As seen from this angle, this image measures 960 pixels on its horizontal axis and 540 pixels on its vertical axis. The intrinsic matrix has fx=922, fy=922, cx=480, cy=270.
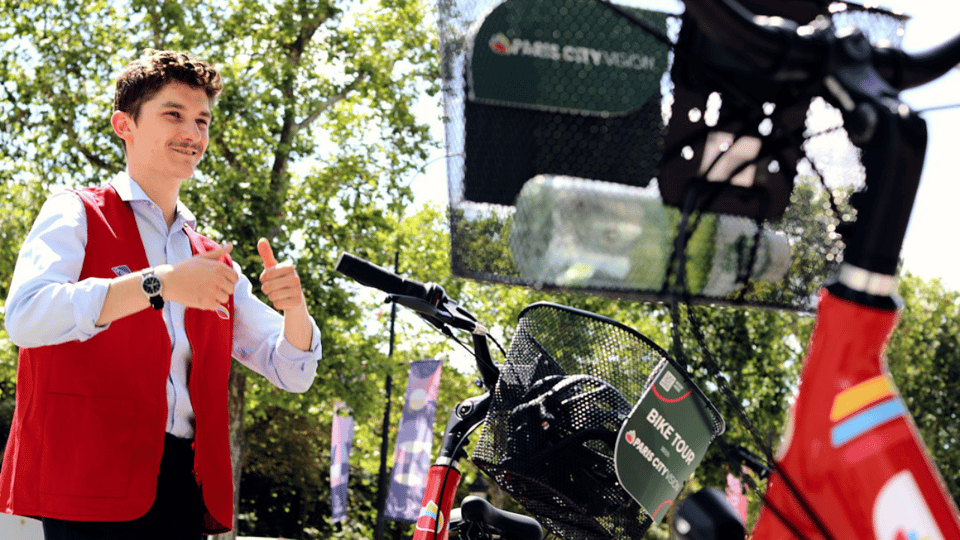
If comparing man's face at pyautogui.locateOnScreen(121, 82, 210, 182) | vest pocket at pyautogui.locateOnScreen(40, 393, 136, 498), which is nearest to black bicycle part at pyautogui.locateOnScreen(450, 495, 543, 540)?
vest pocket at pyautogui.locateOnScreen(40, 393, 136, 498)

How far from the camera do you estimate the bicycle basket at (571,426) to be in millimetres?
2418

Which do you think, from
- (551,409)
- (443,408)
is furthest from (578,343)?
(443,408)

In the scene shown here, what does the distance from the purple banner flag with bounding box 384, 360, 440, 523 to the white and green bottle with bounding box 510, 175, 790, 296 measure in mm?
11519

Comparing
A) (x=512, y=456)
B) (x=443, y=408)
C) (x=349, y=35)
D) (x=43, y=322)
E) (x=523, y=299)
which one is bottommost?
(x=443, y=408)

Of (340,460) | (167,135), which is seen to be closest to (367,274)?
(167,135)

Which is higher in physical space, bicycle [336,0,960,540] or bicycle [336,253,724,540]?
bicycle [336,0,960,540]

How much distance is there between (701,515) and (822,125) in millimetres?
761

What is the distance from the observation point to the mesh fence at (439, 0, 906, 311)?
1637 mm

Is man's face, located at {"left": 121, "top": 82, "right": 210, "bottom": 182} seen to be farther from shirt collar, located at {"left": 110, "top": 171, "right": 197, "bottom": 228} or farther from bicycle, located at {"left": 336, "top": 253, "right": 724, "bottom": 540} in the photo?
bicycle, located at {"left": 336, "top": 253, "right": 724, "bottom": 540}

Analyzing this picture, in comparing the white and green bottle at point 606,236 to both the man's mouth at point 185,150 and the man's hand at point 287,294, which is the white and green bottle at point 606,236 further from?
the man's mouth at point 185,150

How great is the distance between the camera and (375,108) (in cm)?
1639

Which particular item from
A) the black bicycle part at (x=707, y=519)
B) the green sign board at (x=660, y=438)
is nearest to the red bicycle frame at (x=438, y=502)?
the green sign board at (x=660, y=438)

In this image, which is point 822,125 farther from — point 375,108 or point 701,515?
point 375,108

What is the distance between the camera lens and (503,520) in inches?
119
